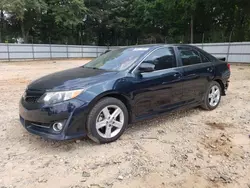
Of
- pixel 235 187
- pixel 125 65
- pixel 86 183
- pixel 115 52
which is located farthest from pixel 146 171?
pixel 115 52

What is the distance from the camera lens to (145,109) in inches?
130

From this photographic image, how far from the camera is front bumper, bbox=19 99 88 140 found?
2633 millimetres

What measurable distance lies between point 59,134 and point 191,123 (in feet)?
7.56

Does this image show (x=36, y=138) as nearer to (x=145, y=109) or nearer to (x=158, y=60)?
(x=145, y=109)

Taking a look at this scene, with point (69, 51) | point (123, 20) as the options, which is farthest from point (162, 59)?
point (123, 20)

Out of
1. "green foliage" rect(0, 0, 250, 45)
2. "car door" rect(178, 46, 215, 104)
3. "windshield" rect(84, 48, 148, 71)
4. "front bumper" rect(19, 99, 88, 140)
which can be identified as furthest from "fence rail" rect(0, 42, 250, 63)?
"front bumper" rect(19, 99, 88, 140)

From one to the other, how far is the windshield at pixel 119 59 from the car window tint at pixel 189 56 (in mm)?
804

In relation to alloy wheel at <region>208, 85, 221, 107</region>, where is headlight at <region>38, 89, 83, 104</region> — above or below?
above

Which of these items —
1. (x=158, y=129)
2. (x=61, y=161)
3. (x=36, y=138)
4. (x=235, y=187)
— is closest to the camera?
(x=235, y=187)

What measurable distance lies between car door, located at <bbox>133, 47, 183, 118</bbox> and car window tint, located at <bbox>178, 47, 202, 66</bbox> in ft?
0.79

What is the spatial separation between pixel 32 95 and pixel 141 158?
1.68m

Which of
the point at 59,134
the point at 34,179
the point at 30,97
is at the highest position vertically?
the point at 30,97

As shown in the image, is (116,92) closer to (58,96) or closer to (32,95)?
(58,96)

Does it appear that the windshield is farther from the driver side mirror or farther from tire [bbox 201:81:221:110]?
tire [bbox 201:81:221:110]
